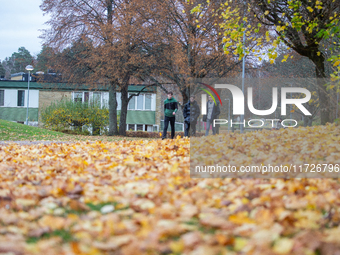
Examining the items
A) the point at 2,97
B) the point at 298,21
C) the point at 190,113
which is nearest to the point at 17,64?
the point at 2,97

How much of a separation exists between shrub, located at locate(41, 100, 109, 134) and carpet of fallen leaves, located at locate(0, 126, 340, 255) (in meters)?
20.2

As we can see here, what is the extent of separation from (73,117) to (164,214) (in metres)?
22.4

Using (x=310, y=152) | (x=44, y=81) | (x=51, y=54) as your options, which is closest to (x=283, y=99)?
(x=310, y=152)

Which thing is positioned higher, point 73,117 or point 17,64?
point 17,64

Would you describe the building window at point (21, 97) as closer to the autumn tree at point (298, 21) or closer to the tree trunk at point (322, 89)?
the autumn tree at point (298, 21)

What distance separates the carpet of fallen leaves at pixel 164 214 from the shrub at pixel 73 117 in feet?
66.2

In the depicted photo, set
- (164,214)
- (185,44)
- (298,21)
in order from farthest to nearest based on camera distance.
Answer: (185,44) → (298,21) → (164,214)

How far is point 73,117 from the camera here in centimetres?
2433

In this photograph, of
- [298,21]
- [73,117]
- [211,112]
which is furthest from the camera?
[73,117]

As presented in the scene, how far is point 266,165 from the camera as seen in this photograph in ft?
17.0

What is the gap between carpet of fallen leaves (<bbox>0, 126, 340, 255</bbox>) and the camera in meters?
2.42

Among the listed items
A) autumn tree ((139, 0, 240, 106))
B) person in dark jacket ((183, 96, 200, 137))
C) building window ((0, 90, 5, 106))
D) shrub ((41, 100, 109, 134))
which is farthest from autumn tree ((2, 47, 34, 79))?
person in dark jacket ((183, 96, 200, 137))

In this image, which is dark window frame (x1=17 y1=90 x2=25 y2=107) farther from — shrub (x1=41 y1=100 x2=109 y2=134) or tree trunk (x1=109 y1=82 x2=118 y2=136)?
tree trunk (x1=109 y1=82 x2=118 y2=136)

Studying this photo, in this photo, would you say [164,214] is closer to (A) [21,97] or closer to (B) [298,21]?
(B) [298,21]
